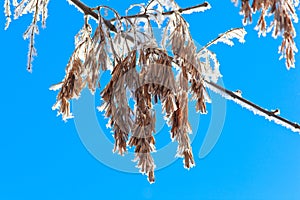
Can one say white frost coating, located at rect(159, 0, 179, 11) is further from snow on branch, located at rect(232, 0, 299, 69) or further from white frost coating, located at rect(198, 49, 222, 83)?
snow on branch, located at rect(232, 0, 299, 69)

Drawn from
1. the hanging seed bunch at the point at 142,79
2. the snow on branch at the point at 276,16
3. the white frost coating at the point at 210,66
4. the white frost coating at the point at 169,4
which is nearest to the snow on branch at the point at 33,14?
the hanging seed bunch at the point at 142,79

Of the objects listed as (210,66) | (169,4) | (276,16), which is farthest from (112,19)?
(276,16)

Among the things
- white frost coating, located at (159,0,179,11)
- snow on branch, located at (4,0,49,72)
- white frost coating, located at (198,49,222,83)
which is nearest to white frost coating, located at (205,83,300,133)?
white frost coating, located at (198,49,222,83)

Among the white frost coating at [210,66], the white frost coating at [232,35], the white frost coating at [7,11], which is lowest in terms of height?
the white frost coating at [210,66]

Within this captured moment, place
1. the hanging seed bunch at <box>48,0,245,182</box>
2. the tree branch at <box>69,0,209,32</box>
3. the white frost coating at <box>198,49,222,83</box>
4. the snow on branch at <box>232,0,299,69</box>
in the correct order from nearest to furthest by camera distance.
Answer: the snow on branch at <box>232,0,299,69</box>
the hanging seed bunch at <box>48,0,245,182</box>
the tree branch at <box>69,0,209,32</box>
the white frost coating at <box>198,49,222,83</box>

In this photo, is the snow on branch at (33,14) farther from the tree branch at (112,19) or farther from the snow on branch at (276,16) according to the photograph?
the snow on branch at (276,16)

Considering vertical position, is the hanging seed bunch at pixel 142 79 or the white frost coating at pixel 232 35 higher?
the white frost coating at pixel 232 35

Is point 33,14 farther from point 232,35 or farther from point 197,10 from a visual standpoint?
point 232,35

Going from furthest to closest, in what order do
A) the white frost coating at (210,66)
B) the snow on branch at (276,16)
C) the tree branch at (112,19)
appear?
the white frost coating at (210,66) < the tree branch at (112,19) < the snow on branch at (276,16)

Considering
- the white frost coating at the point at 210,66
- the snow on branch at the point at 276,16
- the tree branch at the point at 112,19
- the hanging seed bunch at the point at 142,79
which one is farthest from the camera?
the white frost coating at the point at 210,66

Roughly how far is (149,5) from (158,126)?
0.41 meters

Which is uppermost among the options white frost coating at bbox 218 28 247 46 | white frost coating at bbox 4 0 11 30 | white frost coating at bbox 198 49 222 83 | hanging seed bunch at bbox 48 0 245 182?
white frost coating at bbox 218 28 247 46

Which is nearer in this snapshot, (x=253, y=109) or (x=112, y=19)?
(x=112, y=19)

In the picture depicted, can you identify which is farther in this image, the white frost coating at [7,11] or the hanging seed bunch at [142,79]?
the white frost coating at [7,11]
